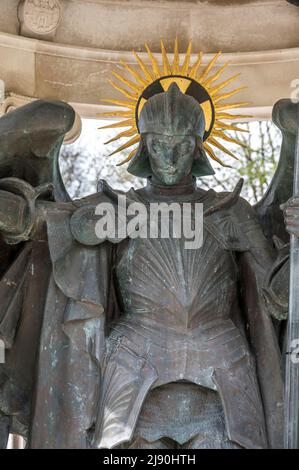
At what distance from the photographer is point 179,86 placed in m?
13.6

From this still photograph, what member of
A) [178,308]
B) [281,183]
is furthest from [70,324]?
[281,183]

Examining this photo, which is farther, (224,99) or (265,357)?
(224,99)

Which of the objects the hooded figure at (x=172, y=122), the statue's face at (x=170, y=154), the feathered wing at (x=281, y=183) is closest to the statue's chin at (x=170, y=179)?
the statue's face at (x=170, y=154)

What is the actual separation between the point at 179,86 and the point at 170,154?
2.34 ft

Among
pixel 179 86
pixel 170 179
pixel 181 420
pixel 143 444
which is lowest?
pixel 143 444

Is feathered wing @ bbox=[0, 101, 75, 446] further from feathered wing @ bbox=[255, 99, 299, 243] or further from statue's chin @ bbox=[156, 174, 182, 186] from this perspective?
feathered wing @ bbox=[255, 99, 299, 243]

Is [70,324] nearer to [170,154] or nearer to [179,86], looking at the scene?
[170,154]

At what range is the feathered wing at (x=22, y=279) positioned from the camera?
13.0m

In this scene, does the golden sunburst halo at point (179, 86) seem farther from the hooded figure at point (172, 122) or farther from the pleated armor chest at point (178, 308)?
the pleated armor chest at point (178, 308)

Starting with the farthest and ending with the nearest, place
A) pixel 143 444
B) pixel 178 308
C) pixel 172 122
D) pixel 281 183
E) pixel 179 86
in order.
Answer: pixel 179 86
pixel 281 183
pixel 172 122
pixel 178 308
pixel 143 444
